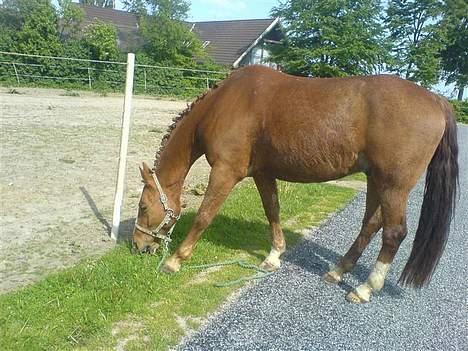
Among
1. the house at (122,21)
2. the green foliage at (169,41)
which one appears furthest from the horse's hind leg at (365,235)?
the house at (122,21)

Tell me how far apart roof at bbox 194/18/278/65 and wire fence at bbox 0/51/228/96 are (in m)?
8.81

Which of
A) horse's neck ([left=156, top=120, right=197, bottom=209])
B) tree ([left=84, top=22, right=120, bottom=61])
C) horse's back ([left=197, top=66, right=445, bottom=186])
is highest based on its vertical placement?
tree ([left=84, top=22, right=120, bottom=61])

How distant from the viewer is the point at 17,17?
101ft

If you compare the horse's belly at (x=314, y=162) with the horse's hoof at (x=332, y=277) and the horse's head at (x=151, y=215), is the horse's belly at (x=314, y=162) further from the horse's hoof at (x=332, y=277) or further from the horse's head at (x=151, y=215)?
the horse's head at (x=151, y=215)

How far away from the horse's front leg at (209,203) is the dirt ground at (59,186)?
0.99 metres

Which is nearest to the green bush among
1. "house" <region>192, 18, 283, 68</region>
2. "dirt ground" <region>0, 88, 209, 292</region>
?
"house" <region>192, 18, 283, 68</region>

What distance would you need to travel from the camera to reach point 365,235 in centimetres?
462

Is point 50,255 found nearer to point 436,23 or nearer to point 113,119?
point 113,119

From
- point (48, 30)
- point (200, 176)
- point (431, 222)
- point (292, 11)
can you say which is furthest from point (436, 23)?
point (431, 222)

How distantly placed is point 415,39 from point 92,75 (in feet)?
99.3

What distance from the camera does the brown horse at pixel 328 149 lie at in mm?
3859

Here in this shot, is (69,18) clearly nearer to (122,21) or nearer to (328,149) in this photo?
(122,21)

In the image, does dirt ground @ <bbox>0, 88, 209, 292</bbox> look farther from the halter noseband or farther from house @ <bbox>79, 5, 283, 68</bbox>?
house @ <bbox>79, 5, 283, 68</bbox>

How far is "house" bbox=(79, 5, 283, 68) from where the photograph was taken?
39312 millimetres
